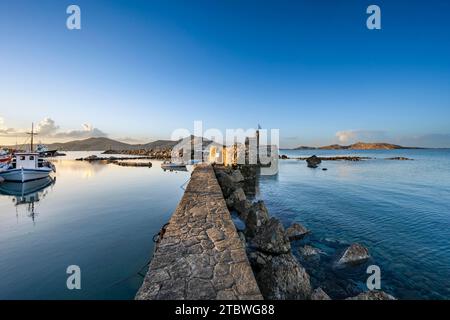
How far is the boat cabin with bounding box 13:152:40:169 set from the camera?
26.6 metres

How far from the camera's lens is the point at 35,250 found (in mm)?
8578

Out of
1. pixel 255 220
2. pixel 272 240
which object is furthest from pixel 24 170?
pixel 272 240

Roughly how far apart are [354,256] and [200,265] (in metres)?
6.38

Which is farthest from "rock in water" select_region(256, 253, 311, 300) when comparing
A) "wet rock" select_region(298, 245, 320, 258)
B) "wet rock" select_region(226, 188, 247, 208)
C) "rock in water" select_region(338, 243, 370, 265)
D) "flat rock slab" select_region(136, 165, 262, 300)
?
"wet rock" select_region(226, 188, 247, 208)

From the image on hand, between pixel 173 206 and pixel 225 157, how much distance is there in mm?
13116

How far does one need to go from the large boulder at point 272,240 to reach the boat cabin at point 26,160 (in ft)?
114

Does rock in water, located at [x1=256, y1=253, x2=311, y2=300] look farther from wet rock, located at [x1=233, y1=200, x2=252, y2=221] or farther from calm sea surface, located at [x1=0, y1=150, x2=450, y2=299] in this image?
wet rock, located at [x1=233, y1=200, x2=252, y2=221]

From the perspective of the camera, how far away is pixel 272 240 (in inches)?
271

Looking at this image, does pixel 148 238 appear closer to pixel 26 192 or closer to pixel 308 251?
pixel 308 251

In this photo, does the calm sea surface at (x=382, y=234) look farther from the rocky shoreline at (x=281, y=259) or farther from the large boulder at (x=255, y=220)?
the large boulder at (x=255, y=220)

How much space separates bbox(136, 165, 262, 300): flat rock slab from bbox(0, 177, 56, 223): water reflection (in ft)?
45.2
